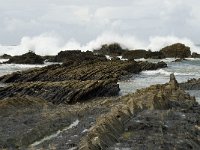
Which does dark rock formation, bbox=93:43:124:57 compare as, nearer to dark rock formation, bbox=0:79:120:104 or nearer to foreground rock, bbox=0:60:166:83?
foreground rock, bbox=0:60:166:83

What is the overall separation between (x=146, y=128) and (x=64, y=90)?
16.6 m

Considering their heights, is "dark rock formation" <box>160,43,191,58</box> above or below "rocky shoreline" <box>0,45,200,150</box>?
above

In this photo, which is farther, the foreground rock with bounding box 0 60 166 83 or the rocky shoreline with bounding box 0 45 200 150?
the foreground rock with bounding box 0 60 166 83

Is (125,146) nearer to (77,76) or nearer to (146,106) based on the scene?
(146,106)

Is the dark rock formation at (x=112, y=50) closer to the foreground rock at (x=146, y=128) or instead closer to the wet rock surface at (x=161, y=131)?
the foreground rock at (x=146, y=128)

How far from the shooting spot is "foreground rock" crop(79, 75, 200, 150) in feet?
35.3

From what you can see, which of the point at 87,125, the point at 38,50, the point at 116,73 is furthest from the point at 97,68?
the point at 38,50

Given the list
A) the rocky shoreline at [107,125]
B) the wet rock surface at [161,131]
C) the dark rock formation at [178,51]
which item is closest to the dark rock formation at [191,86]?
the rocky shoreline at [107,125]

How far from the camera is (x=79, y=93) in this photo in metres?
28.1

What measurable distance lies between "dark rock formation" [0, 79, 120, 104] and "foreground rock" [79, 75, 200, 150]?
38.5ft

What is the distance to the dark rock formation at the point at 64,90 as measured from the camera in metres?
27.4

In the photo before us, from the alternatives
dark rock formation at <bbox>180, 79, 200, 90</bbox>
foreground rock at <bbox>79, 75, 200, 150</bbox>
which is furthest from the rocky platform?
dark rock formation at <bbox>180, 79, 200, 90</bbox>

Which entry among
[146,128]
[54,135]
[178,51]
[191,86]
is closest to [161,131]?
[146,128]

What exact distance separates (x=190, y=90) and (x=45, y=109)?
58.6 feet
